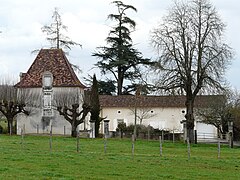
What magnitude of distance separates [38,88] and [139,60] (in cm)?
1846

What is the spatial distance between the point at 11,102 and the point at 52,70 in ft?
23.7

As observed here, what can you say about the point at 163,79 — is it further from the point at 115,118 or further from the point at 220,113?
the point at 115,118

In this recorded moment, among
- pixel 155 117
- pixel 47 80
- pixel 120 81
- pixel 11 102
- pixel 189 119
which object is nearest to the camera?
pixel 189 119

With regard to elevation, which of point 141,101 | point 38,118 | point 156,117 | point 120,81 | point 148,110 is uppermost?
point 120,81

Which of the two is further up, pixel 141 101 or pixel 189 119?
pixel 141 101

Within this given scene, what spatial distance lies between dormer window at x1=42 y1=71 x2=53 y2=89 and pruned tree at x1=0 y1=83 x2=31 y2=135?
2159mm

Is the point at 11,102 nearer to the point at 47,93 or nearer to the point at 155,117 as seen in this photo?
the point at 47,93

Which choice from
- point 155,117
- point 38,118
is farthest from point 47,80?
point 155,117

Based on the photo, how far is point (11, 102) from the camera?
53750 mm

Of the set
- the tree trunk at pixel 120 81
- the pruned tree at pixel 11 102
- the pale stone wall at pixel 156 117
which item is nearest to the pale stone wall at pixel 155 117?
the pale stone wall at pixel 156 117

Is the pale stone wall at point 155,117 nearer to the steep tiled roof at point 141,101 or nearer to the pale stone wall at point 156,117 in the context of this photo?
the pale stone wall at point 156,117

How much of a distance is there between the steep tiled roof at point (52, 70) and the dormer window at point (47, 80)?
0.40 metres

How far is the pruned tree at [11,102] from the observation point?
53625mm

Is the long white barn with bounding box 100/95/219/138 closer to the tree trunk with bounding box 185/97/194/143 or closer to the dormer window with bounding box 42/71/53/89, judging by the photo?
the dormer window with bounding box 42/71/53/89
